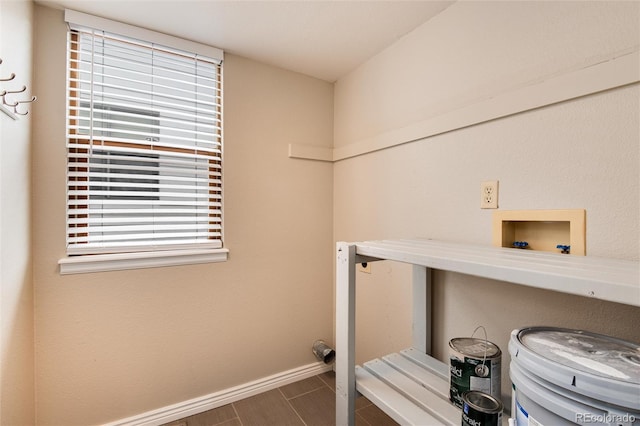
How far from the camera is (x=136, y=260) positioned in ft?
5.13

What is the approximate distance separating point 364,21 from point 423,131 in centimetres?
65

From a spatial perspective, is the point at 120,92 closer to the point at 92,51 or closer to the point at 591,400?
the point at 92,51

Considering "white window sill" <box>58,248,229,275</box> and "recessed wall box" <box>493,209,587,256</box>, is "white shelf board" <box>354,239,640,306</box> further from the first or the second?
"white window sill" <box>58,248,229,275</box>

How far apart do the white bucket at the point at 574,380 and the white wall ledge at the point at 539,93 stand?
2.50 feet

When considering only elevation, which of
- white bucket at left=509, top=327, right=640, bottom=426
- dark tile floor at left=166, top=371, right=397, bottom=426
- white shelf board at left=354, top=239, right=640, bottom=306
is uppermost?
white shelf board at left=354, top=239, right=640, bottom=306

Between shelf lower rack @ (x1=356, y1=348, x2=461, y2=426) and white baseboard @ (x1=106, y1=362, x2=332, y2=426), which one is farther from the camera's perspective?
white baseboard @ (x1=106, y1=362, x2=332, y2=426)

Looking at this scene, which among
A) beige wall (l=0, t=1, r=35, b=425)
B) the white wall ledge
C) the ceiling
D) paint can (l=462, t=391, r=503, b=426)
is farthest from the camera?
the ceiling

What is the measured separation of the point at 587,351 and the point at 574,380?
16cm

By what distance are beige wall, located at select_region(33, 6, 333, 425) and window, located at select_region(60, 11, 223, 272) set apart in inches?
2.8

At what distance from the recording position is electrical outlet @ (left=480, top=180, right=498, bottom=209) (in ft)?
3.89

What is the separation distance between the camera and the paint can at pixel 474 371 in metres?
0.90

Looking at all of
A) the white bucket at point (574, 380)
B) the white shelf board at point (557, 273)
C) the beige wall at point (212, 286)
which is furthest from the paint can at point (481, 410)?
the beige wall at point (212, 286)

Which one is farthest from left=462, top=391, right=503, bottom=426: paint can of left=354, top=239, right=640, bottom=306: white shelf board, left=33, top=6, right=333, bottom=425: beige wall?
left=33, top=6, right=333, bottom=425: beige wall

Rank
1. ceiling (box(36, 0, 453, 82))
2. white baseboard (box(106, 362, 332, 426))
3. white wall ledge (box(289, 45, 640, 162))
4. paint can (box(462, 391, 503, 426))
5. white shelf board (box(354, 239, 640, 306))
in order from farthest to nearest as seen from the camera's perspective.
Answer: white baseboard (box(106, 362, 332, 426)) < ceiling (box(36, 0, 453, 82)) < white wall ledge (box(289, 45, 640, 162)) < paint can (box(462, 391, 503, 426)) < white shelf board (box(354, 239, 640, 306))
